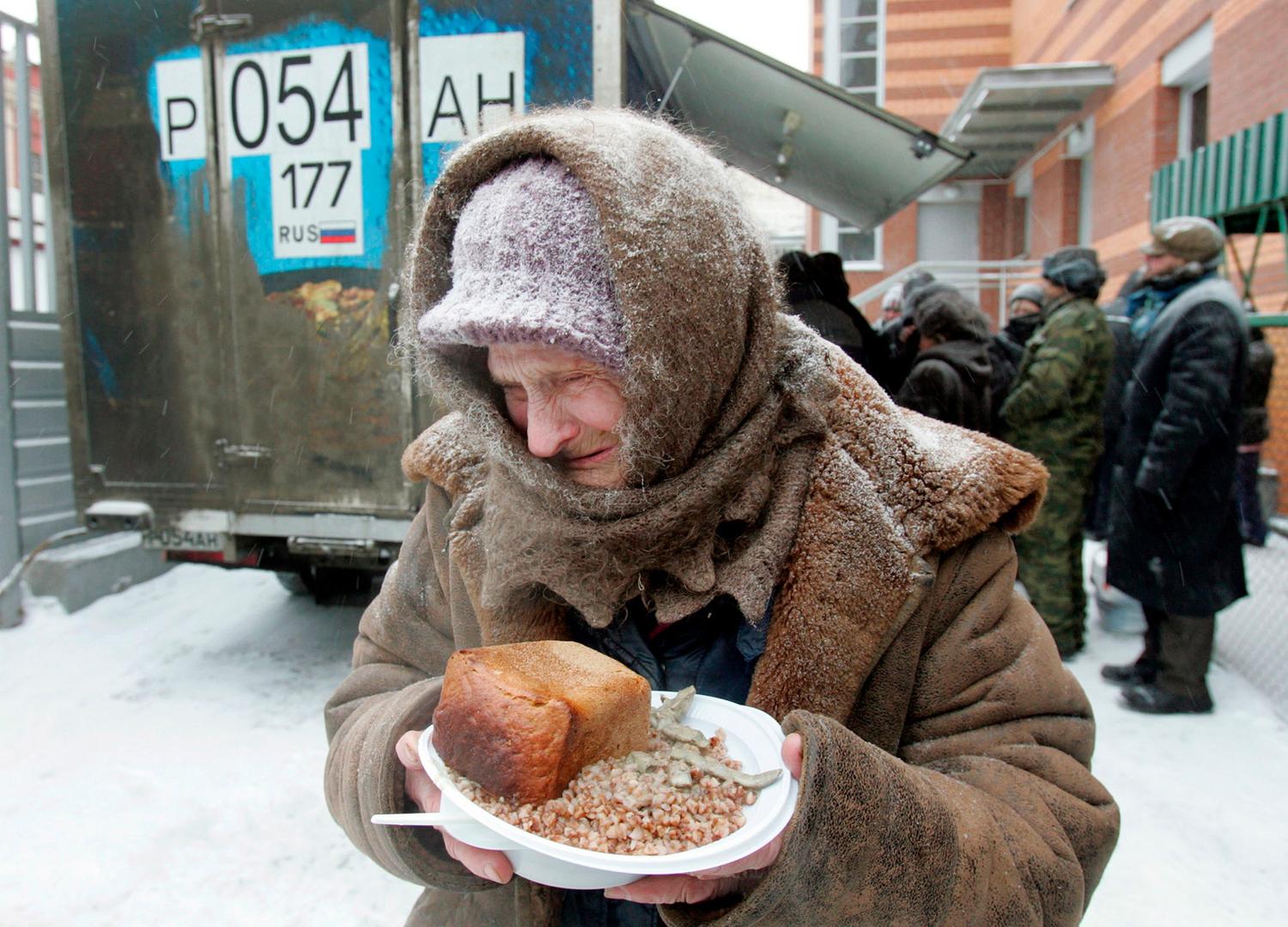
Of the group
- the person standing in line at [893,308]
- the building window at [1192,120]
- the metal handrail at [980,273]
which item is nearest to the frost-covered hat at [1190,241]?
the person standing in line at [893,308]

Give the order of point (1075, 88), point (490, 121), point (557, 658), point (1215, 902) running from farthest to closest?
point (1075, 88)
point (1215, 902)
point (490, 121)
point (557, 658)

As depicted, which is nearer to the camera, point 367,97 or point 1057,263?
point 367,97

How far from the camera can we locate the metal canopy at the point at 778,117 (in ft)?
15.0

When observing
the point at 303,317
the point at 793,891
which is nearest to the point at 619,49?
the point at 303,317

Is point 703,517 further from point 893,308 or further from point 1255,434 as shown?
point 1255,434

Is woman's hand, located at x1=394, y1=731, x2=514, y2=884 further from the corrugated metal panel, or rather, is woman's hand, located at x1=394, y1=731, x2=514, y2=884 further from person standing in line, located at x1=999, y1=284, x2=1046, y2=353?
the corrugated metal panel

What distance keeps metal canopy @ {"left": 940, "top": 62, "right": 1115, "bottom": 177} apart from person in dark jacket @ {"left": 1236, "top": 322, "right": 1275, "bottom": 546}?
5371 millimetres

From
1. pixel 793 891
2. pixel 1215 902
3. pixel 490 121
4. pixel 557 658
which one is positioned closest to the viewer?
pixel 793 891

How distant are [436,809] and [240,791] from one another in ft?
9.10

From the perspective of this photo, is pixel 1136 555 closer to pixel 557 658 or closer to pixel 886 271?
pixel 557 658

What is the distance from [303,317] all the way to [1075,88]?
12131 mm

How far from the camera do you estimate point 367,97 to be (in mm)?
4004

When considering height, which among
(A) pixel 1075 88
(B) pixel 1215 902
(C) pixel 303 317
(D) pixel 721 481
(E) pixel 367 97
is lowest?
(B) pixel 1215 902

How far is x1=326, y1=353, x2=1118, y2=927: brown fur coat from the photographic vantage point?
43.1 inches
